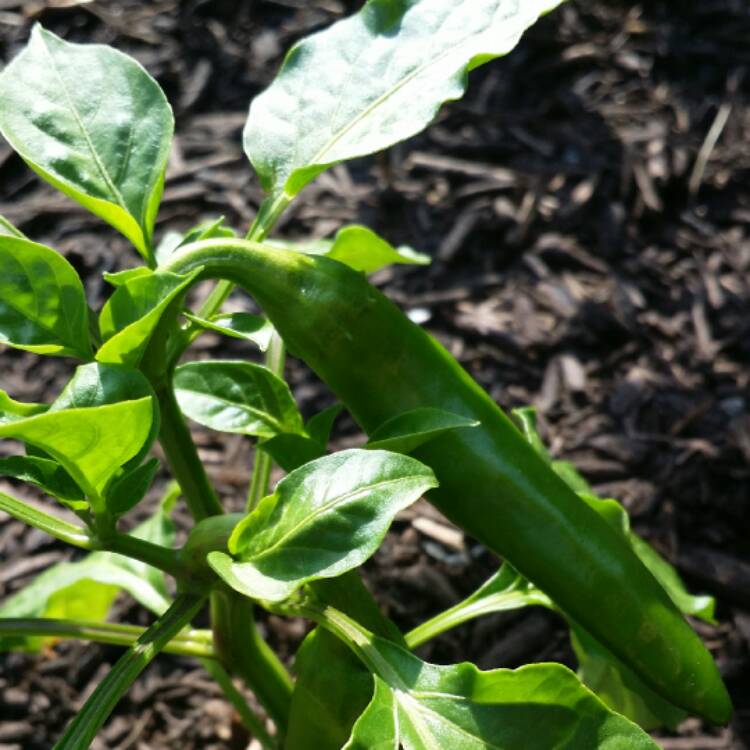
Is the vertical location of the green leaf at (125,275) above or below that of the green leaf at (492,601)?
above

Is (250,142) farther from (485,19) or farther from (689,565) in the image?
(689,565)

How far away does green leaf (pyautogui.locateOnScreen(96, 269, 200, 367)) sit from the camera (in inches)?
40.1

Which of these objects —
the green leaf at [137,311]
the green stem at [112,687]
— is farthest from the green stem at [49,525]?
the green leaf at [137,311]

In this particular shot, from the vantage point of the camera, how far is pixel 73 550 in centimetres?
214

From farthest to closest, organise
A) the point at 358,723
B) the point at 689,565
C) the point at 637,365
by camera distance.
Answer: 1. the point at 637,365
2. the point at 689,565
3. the point at 358,723

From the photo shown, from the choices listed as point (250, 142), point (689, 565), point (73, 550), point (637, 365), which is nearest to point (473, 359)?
point (637, 365)

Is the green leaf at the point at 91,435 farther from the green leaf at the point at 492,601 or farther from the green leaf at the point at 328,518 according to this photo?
the green leaf at the point at 492,601

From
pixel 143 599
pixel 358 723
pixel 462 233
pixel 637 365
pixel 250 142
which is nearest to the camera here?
pixel 358 723

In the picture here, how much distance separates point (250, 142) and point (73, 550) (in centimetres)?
110

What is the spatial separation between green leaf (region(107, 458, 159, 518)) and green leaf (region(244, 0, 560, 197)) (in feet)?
1.30

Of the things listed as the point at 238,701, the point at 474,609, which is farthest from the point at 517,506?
the point at 238,701

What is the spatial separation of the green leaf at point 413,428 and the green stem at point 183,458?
234 millimetres

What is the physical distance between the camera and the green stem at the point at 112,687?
111 centimetres

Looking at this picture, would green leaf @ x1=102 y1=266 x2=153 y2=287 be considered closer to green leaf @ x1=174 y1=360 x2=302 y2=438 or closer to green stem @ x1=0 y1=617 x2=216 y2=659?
green leaf @ x1=174 y1=360 x2=302 y2=438
